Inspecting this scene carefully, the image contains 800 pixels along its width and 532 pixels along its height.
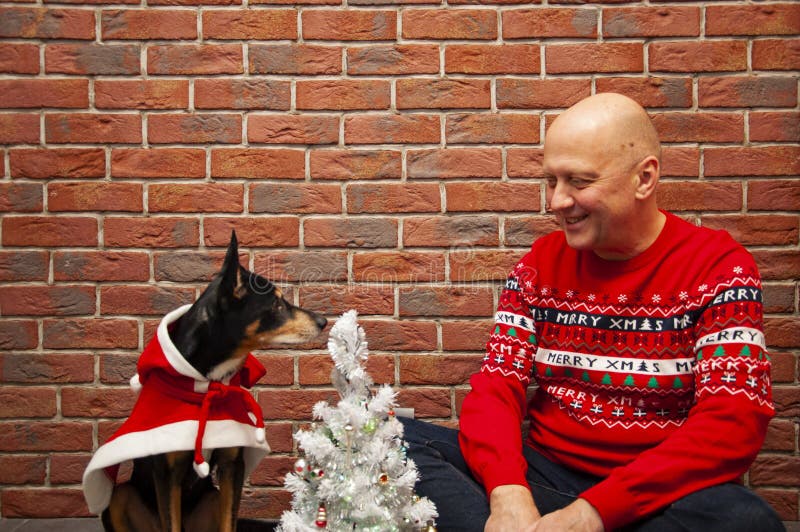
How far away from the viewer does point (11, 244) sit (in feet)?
7.59

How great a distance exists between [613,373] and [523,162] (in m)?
0.82

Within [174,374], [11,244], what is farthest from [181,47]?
[174,374]

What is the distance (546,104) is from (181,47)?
1.22 m

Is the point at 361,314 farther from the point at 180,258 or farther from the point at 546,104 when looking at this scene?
the point at 546,104

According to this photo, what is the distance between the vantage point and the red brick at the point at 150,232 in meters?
2.31

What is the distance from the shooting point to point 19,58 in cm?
227

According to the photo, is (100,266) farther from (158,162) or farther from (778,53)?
(778,53)

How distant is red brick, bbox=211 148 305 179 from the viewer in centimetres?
229

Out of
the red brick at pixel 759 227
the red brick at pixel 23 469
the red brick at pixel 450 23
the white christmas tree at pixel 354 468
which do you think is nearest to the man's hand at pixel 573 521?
the white christmas tree at pixel 354 468

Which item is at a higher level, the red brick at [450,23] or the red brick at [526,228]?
the red brick at [450,23]

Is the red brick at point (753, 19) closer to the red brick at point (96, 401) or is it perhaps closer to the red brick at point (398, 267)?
the red brick at point (398, 267)

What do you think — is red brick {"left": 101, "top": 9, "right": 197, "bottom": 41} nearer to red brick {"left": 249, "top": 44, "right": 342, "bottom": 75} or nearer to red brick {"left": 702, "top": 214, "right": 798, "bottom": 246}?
red brick {"left": 249, "top": 44, "right": 342, "bottom": 75}

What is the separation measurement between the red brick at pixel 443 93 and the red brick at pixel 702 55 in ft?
1.86

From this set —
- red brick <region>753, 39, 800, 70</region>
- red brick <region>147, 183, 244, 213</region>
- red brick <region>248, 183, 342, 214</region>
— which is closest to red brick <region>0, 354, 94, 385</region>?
red brick <region>147, 183, 244, 213</region>
